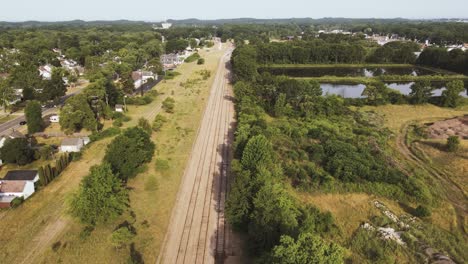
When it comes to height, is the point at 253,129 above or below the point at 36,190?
above

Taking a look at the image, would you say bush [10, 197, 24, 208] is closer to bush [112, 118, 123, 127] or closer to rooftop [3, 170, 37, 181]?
rooftop [3, 170, 37, 181]

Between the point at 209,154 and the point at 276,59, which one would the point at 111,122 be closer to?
the point at 209,154

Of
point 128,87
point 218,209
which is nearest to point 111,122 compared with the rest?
point 128,87

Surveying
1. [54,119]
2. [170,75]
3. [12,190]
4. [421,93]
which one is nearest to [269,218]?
[12,190]

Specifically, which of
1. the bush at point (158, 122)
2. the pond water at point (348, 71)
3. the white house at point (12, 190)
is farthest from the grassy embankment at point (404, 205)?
the pond water at point (348, 71)

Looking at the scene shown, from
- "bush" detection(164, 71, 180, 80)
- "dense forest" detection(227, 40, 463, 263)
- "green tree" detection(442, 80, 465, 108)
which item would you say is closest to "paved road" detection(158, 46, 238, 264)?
"dense forest" detection(227, 40, 463, 263)

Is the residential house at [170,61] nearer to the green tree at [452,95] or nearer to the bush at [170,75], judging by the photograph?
the bush at [170,75]
